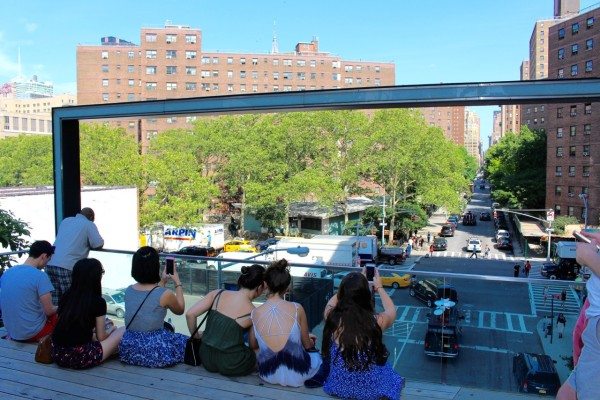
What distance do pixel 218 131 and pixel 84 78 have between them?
118 ft

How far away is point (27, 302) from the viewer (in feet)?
15.8

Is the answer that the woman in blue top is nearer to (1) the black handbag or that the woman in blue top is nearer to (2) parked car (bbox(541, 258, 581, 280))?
(1) the black handbag

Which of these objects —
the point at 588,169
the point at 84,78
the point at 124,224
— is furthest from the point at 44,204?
the point at 84,78

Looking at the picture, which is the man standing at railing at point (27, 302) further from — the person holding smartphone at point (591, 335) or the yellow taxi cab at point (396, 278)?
the person holding smartphone at point (591, 335)

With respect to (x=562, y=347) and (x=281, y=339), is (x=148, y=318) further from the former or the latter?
(x=562, y=347)

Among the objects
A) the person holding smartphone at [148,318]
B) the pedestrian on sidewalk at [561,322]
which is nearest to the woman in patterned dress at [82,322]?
the person holding smartphone at [148,318]

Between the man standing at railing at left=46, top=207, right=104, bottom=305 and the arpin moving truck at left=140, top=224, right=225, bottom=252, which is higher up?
the man standing at railing at left=46, top=207, right=104, bottom=305

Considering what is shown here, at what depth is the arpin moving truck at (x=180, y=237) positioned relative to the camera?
41.9m

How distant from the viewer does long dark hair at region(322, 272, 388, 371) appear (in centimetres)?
362

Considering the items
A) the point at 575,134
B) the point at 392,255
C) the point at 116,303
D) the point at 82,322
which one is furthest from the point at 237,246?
the point at 82,322

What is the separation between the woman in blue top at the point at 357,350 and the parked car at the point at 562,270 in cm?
3466

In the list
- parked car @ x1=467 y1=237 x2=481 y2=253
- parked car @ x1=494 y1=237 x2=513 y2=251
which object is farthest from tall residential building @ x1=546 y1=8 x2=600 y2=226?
parked car @ x1=467 y1=237 x2=481 y2=253

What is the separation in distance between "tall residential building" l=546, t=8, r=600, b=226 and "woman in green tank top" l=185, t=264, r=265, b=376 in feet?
162

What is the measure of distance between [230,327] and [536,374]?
2.62 meters
